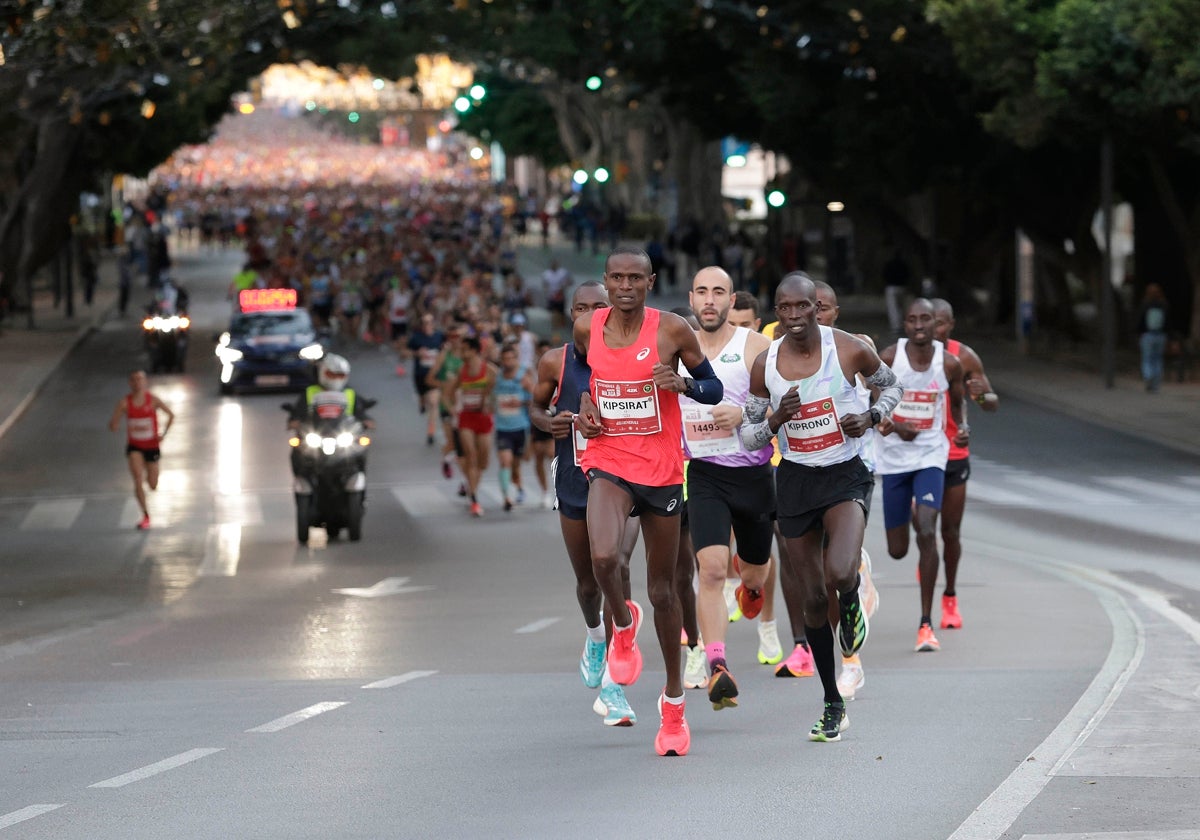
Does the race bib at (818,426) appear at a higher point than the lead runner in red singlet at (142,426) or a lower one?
higher

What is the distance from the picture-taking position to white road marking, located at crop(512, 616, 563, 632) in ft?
46.9

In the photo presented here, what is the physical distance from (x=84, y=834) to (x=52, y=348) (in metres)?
38.7

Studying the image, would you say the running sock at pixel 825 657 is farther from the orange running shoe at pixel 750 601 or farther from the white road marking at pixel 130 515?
the white road marking at pixel 130 515

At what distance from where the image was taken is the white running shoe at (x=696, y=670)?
10.4 m

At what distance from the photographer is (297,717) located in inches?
399

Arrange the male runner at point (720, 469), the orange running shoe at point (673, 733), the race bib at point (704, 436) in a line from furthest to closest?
the race bib at point (704, 436)
the male runner at point (720, 469)
the orange running shoe at point (673, 733)

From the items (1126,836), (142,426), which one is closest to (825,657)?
(1126,836)

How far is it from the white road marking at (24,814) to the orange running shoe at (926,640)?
5935 mm

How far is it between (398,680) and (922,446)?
324cm

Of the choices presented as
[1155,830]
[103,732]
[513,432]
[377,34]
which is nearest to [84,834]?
[103,732]

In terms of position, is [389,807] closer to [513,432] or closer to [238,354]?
[513,432]

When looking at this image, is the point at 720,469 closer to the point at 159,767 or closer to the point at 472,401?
the point at 159,767

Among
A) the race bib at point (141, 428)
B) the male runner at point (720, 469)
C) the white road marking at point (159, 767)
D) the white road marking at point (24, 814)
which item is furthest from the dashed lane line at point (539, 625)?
the race bib at point (141, 428)

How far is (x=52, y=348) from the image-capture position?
147 feet
